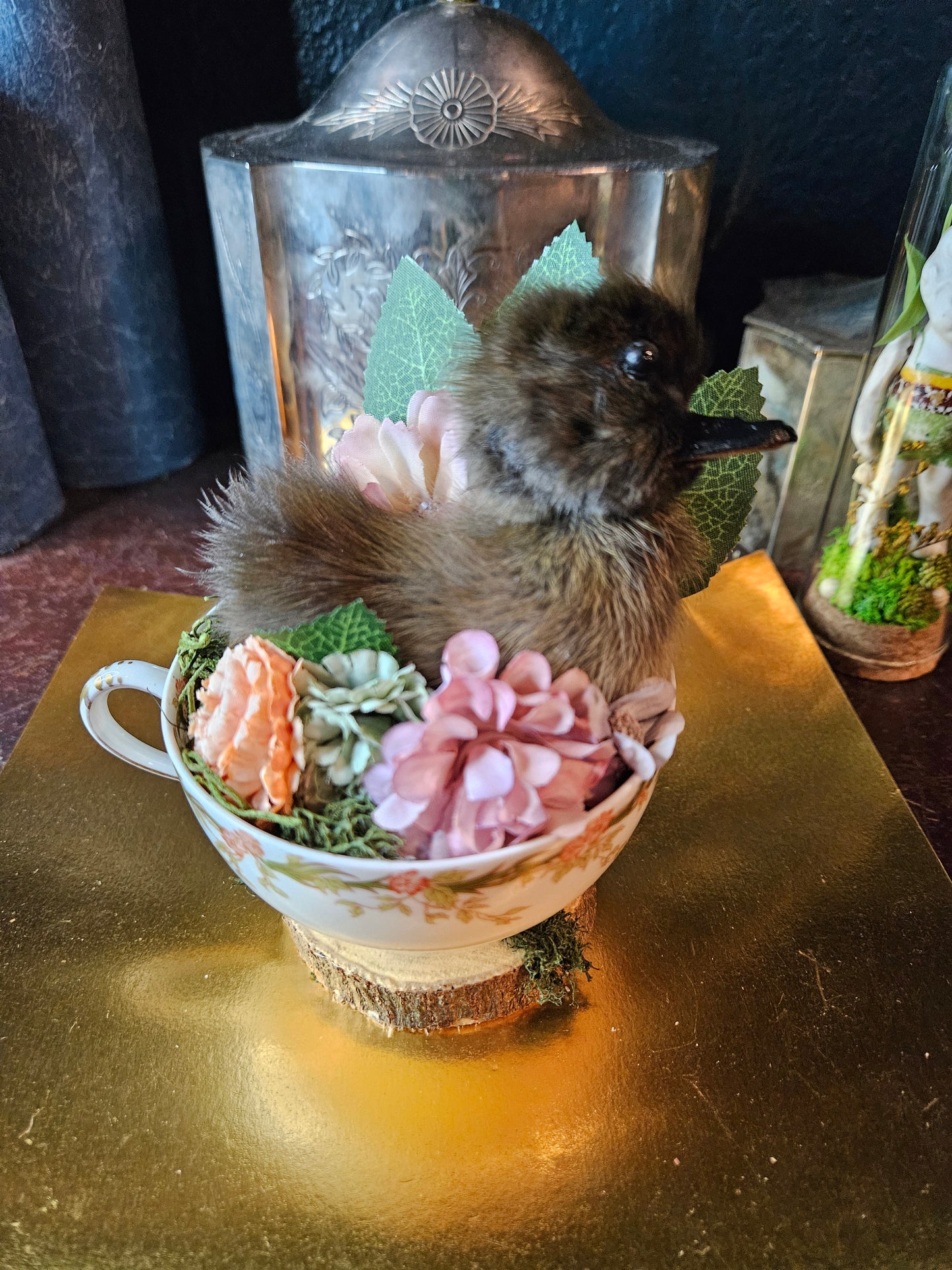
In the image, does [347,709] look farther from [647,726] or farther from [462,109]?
[462,109]

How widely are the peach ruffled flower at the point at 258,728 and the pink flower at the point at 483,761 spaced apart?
0.09ft

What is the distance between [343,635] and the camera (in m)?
0.27

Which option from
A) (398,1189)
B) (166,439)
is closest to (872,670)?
(398,1189)

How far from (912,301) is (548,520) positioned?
1.26 ft

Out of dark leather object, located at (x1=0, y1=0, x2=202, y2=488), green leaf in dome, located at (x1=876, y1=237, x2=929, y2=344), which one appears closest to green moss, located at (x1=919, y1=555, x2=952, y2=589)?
green leaf in dome, located at (x1=876, y1=237, x2=929, y2=344)

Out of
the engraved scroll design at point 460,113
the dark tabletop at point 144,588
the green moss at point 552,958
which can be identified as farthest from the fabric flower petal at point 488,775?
the engraved scroll design at point 460,113

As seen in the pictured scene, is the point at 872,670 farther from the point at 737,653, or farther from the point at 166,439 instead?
the point at 166,439

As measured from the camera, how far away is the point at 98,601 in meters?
0.60

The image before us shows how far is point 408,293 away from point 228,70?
530mm

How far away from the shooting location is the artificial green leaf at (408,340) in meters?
0.38

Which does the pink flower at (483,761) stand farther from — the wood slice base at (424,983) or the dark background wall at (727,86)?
the dark background wall at (727,86)

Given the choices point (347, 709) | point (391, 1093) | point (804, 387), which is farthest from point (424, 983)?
point (804, 387)

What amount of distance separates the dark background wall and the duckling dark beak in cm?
58

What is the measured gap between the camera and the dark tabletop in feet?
1.84
